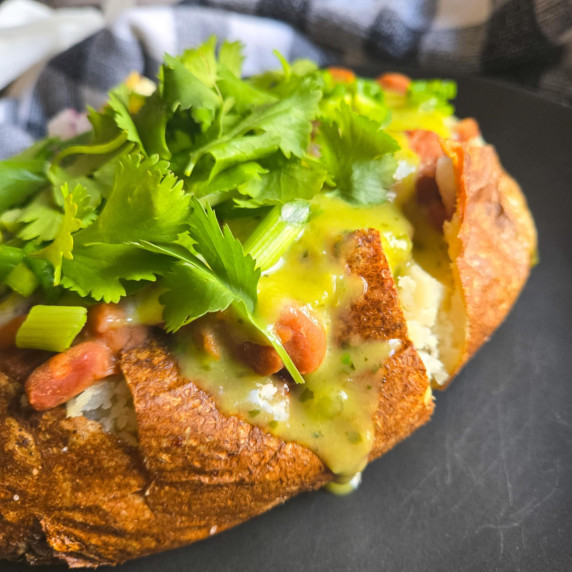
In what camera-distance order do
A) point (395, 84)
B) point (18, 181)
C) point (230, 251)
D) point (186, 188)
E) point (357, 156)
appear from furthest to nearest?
1. point (395, 84)
2. point (18, 181)
3. point (357, 156)
4. point (186, 188)
5. point (230, 251)

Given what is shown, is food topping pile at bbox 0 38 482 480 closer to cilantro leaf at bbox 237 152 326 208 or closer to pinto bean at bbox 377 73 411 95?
cilantro leaf at bbox 237 152 326 208

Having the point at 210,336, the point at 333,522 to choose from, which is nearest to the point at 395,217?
the point at 210,336

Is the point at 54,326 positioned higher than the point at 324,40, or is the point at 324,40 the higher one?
the point at 54,326

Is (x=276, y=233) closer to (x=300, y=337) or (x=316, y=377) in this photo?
(x=300, y=337)

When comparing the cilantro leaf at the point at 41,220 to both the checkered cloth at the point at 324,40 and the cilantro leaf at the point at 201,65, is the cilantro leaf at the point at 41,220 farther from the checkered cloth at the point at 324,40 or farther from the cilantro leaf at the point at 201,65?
the checkered cloth at the point at 324,40

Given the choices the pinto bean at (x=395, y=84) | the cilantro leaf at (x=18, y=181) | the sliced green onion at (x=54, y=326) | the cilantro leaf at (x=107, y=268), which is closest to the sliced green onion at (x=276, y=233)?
the cilantro leaf at (x=107, y=268)

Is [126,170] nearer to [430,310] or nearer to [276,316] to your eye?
[276,316]

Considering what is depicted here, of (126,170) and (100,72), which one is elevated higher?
(126,170)

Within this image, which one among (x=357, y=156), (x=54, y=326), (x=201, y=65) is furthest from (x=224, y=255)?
(x=201, y=65)
